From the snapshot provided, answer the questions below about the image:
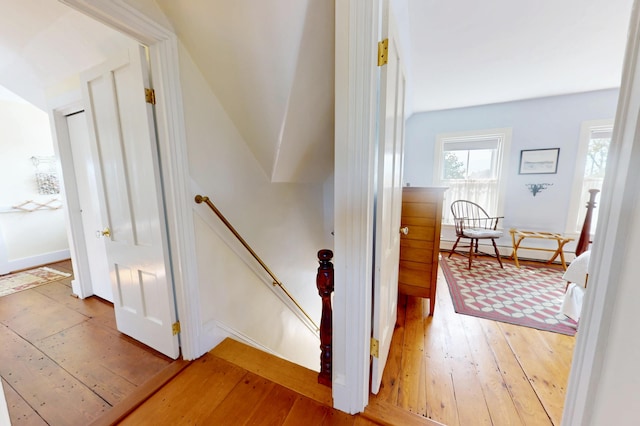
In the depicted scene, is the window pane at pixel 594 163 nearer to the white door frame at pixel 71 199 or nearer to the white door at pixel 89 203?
the white door at pixel 89 203

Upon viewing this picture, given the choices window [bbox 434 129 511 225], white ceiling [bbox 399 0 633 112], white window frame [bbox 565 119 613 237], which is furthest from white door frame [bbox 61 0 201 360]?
white window frame [bbox 565 119 613 237]

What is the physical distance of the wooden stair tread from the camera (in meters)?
1.25

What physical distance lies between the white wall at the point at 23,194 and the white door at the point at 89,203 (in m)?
1.90

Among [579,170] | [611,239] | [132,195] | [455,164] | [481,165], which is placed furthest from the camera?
[455,164]

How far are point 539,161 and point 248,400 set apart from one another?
15.2ft

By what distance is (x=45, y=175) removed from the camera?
332cm

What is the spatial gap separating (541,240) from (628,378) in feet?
12.8

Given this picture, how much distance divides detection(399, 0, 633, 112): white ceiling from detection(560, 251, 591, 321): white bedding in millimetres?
1860

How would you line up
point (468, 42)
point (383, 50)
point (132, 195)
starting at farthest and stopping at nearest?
point (468, 42), point (132, 195), point (383, 50)

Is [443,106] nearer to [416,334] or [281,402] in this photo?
[416,334]

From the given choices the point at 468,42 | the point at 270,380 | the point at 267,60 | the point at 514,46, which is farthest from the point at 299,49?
the point at 514,46

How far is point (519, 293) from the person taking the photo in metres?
2.42

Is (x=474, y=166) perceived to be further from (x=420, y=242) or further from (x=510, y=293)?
(x=420, y=242)

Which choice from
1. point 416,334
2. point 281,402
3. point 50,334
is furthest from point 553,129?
point 50,334
